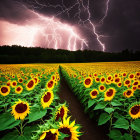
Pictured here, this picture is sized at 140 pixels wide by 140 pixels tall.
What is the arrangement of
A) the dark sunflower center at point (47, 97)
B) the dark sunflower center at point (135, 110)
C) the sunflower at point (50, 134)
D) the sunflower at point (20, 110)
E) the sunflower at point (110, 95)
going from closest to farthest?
the sunflower at point (50, 134), the sunflower at point (20, 110), the dark sunflower center at point (47, 97), the dark sunflower center at point (135, 110), the sunflower at point (110, 95)

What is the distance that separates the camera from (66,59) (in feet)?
180

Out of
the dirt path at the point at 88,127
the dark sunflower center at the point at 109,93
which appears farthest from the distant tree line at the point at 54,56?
the dark sunflower center at the point at 109,93

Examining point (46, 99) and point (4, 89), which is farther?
point (4, 89)

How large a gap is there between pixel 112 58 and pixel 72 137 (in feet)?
187

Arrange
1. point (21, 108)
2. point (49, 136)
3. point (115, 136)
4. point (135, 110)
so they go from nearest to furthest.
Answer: point (49, 136) < point (21, 108) < point (135, 110) < point (115, 136)

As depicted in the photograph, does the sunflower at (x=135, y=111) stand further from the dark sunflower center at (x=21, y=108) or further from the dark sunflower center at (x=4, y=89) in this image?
the dark sunflower center at (x=4, y=89)

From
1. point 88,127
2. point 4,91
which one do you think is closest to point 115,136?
point 88,127

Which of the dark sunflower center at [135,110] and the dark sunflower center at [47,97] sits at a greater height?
the dark sunflower center at [47,97]

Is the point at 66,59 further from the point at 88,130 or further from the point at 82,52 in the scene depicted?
the point at 88,130

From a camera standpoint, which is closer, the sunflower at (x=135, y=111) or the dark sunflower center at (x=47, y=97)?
the dark sunflower center at (x=47, y=97)

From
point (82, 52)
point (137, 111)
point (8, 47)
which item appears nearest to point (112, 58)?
point (82, 52)

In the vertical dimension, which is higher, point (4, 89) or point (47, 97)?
point (47, 97)

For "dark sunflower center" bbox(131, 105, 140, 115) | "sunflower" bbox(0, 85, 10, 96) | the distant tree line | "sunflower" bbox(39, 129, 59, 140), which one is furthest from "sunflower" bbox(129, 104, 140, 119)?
the distant tree line

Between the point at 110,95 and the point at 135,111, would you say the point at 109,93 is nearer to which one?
the point at 110,95
